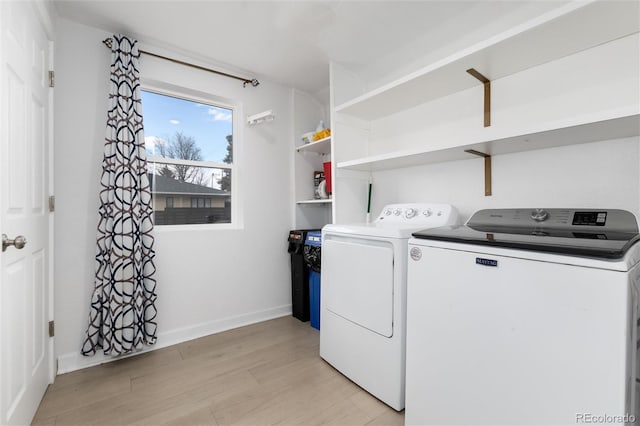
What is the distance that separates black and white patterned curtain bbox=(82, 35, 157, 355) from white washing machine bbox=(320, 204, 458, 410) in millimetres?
1330

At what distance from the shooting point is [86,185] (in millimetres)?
1941

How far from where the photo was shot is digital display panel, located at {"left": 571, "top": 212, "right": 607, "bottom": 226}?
125 cm

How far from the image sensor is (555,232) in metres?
1.19

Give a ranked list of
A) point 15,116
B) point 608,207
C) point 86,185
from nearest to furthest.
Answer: point 15,116
point 608,207
point 86,185

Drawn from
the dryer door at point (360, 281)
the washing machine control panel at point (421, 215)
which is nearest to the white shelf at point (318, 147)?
the washing machine control panel at point (421, 215)

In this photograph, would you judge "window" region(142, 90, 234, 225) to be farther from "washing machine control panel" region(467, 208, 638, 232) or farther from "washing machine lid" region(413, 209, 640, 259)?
"washing machine control panel" region(467, 208, 638, 232)

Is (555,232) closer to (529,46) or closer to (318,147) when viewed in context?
(529,46)

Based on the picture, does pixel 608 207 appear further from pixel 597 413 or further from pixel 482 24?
pixel 482 24

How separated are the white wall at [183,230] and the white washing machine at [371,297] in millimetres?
989

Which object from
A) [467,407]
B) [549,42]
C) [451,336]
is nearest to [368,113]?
[549,42]

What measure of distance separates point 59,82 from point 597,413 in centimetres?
314

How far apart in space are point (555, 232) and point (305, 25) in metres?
1.94

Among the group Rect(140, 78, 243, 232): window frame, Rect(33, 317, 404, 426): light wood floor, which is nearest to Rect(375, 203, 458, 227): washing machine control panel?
Rect(33, 317, 404, 426): light wood floor

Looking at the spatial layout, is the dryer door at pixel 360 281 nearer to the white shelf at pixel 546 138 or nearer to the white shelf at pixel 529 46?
the white shelf at pixel 546 138
